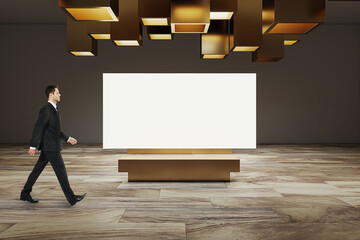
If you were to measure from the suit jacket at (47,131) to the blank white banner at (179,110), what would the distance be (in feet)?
3.86

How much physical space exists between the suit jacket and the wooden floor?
2.15ft

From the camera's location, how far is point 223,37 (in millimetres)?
3951

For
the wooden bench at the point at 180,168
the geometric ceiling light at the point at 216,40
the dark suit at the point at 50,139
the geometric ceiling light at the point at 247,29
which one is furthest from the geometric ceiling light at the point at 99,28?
the wooden bench at the point at 180,168

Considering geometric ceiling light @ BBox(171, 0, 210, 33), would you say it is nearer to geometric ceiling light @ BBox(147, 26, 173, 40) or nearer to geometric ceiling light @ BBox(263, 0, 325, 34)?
geometric ceiling light @ BBox(263, 0, 325, 34)

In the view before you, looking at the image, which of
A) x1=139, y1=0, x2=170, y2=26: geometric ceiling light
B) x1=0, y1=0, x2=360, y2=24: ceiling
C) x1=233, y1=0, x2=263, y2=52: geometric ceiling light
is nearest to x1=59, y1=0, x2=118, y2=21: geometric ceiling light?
x1=139, y1=0, x2=170, y2=26: geometric ceiling light

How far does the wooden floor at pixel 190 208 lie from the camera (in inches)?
103

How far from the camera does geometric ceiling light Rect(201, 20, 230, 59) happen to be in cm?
393

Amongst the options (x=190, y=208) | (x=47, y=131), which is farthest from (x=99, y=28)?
(x=190, y=208)

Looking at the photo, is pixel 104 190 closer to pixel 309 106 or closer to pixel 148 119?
pixel 148 119

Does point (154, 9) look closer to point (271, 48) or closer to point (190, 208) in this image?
point (271, 48)

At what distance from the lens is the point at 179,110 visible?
15.0 ft

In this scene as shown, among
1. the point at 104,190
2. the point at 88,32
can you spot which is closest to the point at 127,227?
the point at 104,190

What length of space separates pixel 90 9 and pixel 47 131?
135cm

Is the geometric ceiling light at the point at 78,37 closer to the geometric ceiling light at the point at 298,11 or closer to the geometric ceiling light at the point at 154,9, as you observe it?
the geometric ceiling light at the point at 154,9
